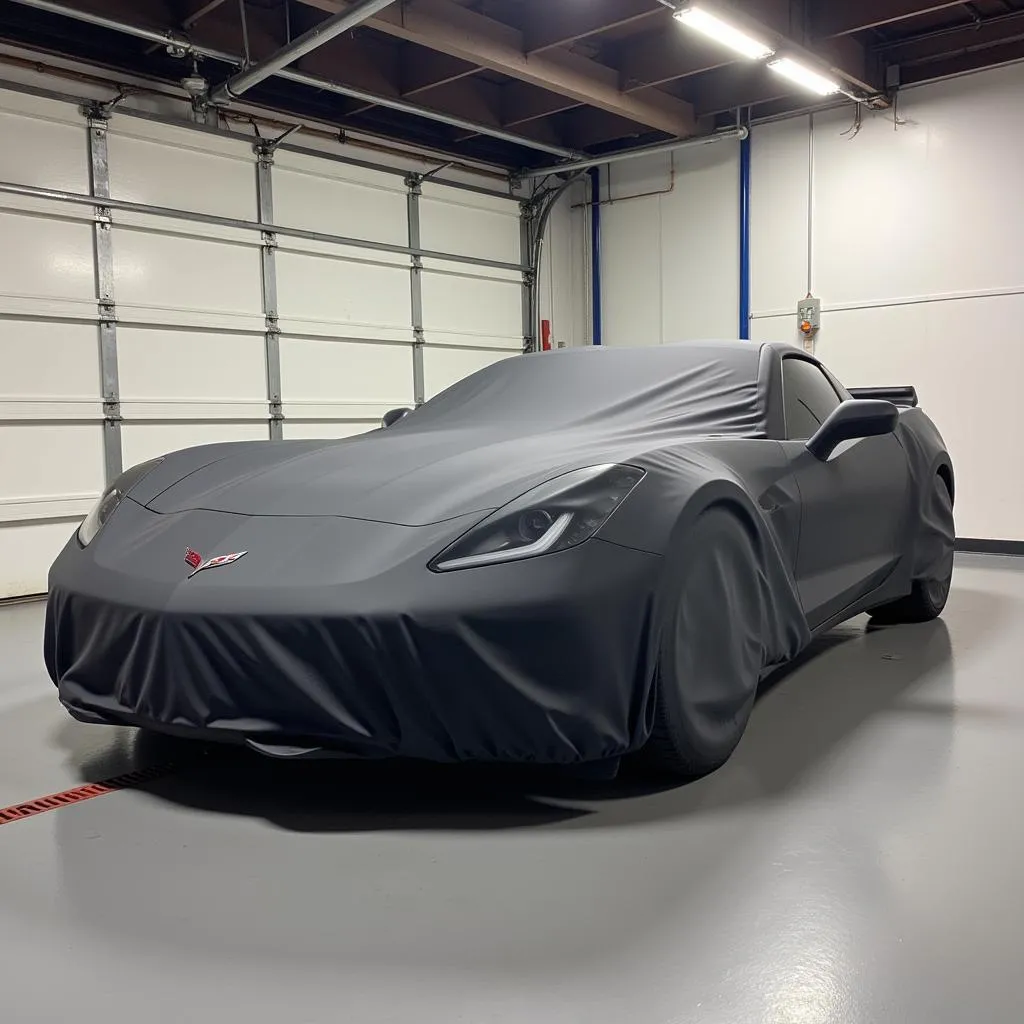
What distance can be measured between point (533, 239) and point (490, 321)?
97 centimetres

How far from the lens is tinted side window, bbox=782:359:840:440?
10.0 feet

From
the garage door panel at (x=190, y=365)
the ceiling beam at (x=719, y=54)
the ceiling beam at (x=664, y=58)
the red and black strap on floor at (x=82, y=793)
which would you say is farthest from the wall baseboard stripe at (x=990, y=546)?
the red and black strap on floor at (x=82, y=793)

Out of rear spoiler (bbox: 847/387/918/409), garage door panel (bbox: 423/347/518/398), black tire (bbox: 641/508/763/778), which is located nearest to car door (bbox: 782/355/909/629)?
black tire (bbox: 641/508/763/778)

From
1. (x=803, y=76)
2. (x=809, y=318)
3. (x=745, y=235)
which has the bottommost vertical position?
(x=809, y=318)

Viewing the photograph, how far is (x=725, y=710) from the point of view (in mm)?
2252

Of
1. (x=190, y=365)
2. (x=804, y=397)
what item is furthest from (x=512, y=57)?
(x=804, y=397)

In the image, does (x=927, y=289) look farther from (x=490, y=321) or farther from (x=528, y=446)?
(x=528, y=446)

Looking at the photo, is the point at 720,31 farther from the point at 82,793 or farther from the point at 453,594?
the point at 82,793

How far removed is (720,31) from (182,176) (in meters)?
3.44

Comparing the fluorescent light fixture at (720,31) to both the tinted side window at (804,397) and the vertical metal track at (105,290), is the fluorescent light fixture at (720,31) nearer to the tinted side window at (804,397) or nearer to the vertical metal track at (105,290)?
the tinted side window at (804,397)

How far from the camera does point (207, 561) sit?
6.89 ft

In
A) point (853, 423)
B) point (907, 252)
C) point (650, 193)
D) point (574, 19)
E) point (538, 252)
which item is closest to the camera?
point (853, 423)

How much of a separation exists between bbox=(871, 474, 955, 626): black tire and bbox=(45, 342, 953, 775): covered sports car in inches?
48.5

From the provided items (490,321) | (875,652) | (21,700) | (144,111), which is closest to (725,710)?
(875,652)
